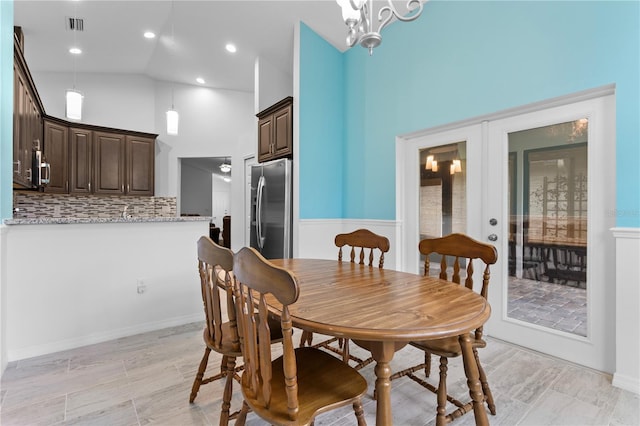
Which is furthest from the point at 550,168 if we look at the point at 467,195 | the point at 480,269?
the point at 480,269

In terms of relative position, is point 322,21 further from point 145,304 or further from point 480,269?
point 145,304

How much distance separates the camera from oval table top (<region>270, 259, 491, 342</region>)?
96 centimetres

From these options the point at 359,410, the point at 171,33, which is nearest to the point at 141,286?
the point at 359,410

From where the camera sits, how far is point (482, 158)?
2.72m

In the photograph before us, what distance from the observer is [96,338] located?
2477 mm

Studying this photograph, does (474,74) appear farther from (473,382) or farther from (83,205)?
(83,205)

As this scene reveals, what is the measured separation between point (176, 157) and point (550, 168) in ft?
19.2

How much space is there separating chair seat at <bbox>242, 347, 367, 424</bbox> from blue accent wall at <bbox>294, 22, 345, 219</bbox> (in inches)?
96.1

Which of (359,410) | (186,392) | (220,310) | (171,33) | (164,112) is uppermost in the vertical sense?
(171,33)

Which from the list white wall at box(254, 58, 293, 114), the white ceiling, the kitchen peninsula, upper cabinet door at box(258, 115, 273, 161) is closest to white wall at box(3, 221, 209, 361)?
the kitchen peninsula

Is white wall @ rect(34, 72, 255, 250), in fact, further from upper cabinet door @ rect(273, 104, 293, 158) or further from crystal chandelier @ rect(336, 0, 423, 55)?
crystal chandelier @ rect(336, 0, 423, 55)

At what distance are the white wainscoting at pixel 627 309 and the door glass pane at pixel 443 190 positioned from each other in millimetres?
1105

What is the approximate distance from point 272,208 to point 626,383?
3.43 metres

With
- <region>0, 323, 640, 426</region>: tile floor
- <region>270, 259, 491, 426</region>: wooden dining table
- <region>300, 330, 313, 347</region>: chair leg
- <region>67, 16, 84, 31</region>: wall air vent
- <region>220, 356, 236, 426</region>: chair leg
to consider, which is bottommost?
<region>0, 323, 640, 426</region>: tile floor
